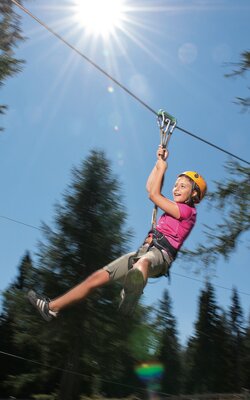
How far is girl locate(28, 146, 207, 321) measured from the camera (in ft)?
13.2

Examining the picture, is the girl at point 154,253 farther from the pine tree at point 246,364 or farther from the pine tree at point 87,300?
the pine tree at point 246,364

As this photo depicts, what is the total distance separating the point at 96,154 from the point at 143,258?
2269cm

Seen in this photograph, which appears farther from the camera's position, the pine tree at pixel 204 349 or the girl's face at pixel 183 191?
the pine tree at pixel 204 349

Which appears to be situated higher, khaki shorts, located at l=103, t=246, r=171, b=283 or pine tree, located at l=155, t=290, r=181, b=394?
khaki shorts, located at l=103, t=246, r=171, b=283

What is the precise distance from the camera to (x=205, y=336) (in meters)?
49.1

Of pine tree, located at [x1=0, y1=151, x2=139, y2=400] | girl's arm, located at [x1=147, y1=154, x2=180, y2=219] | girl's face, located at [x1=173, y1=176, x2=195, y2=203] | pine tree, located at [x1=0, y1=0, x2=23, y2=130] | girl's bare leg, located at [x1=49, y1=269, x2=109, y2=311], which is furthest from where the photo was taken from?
pine tree, located at [x1=0, y1=151, x2=139, y2=400]

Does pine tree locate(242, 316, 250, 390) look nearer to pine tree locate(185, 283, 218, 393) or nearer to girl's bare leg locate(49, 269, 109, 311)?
pine tree locate(185, 283, 218, 393)

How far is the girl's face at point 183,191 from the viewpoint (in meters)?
4.41

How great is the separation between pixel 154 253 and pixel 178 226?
36cm

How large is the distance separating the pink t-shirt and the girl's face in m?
0.07

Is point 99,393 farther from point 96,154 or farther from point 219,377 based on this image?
point 219,377

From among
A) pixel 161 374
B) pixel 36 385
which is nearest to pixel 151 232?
pixel 36 385

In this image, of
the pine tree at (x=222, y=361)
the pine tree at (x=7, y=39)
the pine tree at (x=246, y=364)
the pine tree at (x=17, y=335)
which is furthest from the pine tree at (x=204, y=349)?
the pine tree at (x=7, y=39)

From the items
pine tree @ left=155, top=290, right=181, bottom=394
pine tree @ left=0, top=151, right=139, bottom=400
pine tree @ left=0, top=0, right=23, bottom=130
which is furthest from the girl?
pine tree @ left=155, top=290, right=181, bottom=394
